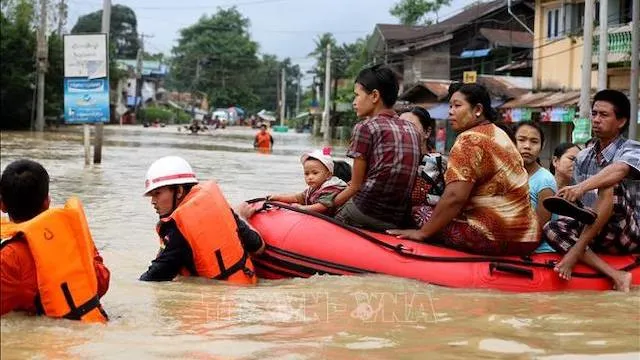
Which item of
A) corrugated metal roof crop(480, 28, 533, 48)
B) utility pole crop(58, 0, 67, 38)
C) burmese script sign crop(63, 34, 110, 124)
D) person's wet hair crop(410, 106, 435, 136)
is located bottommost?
person's wet hair crop(410, 106, 435, 136)

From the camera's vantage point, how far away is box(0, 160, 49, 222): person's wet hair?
3.65m

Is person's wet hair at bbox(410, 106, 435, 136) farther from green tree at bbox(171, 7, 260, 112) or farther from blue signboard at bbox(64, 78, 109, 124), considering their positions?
green tree at bbox(171, 7, 260, 112)

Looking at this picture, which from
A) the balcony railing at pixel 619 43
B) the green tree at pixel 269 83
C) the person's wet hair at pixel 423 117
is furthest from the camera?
the green tree at pixel 269 83

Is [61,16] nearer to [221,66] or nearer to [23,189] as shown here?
[221,66]

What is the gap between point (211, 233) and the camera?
16.5 feet

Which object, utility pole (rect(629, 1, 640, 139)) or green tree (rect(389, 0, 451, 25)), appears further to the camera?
green tree (rect(389, 0, 451, 25))

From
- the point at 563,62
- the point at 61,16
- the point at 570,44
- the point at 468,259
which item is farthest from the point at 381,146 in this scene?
the point at 61,16

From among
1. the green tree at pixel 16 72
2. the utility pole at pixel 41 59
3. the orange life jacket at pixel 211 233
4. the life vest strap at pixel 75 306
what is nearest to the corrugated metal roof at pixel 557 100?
the orange life jacket at pixel 211 233

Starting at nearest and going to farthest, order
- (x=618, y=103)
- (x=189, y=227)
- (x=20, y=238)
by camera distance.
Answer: (x=20, y=238), (x=189, y=227), (x=618, y=103)

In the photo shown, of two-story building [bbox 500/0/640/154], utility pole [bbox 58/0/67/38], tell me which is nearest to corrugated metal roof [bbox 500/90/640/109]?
two-story building [bbox 500/0/640/154]

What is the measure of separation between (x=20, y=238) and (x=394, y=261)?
8.39 feet

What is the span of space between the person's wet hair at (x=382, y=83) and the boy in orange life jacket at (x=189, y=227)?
1.24m

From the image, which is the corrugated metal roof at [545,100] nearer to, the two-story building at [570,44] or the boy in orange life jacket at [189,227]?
the two-story building at [570,44]

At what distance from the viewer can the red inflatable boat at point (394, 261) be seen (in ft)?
17.5
